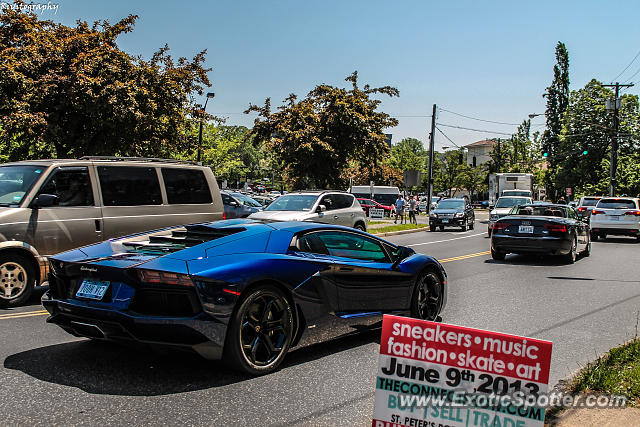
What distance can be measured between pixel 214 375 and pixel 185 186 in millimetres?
5687

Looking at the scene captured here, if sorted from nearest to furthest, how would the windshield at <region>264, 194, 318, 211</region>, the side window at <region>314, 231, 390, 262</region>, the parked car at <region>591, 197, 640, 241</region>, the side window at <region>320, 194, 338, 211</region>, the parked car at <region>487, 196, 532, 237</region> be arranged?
1. the side window at <region>314, 231, 390, 262</region>
2. the windshield at <region>264, 194, 318, 211</region>
3. the side window at <region>320, 194, 338, 211</region>
4. the parked car at <region>591, 197, 640, 241</region>
5. the parked car at <region>487, 196, 532, 237</region>

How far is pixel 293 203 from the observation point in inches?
688

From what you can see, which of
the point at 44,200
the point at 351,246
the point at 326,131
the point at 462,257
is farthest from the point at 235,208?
the point at 351,246

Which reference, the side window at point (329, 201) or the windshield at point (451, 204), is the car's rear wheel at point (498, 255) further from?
the windshield at point (451, 204)

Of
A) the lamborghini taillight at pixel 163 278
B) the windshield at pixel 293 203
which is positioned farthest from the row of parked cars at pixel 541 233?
the lamborghini taillight at pixel 163 278

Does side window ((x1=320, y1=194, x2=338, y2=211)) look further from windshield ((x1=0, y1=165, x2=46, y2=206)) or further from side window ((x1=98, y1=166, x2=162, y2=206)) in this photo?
windshield ((x1=0, y1=165, x2=46, y2=206))

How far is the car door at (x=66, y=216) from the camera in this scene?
8.03 m

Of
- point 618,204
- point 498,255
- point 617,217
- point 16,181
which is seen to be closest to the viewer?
point 16,181

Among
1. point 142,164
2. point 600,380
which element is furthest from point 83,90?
point 600,380

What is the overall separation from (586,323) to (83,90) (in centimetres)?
1329

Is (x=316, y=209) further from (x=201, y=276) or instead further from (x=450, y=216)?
(x=450, y=216)

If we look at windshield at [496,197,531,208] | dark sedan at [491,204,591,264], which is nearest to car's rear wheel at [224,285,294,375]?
dark sedan at [491,204,591,264]

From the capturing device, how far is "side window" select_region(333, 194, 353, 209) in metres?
18.4

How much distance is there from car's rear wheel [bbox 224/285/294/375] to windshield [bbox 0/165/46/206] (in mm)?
4700
